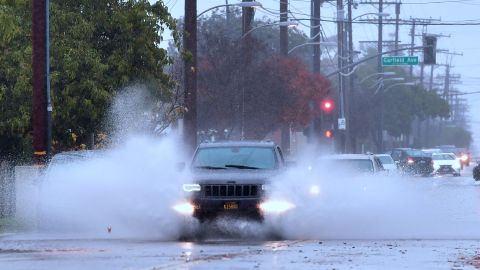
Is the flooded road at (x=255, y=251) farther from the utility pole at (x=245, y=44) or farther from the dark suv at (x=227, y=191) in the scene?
the utility pole at (x=245, y=44)

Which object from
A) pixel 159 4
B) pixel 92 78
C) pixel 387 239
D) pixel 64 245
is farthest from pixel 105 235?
pixel 159 4

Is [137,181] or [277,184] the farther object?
[137,181]

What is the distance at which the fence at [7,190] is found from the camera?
3403 centimetres

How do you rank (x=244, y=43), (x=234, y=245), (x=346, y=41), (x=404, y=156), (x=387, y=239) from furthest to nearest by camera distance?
1. (x=346, y=41)
2. (x=404, y=156)
3. (x=244, y=43)
4. (x=387, y=239)
5. (x=234, y=245)

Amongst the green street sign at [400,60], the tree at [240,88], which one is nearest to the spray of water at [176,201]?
the tree at [240,88]

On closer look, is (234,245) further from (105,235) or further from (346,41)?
(346,41)

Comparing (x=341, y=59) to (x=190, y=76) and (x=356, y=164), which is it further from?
(x=356, y=164)

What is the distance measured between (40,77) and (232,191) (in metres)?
8.48

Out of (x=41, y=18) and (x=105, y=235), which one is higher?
(x=41, y=18)

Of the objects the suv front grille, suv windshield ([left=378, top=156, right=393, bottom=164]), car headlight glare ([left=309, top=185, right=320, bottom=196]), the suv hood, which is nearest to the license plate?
the suv front grille

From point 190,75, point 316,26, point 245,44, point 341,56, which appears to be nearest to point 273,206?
point 190,75

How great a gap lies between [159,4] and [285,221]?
636 inches

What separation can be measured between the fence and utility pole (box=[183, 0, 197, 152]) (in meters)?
5.28

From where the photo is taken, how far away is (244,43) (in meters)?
56.9
